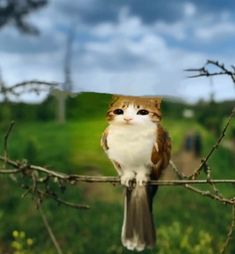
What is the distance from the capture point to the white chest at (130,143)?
2.10ft

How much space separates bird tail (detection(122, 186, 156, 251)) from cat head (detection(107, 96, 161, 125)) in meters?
0.06

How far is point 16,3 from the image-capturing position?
161cm

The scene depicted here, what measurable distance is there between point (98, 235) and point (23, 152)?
31cm

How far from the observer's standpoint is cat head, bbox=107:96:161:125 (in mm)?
635

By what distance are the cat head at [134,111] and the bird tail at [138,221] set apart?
0.20 ft

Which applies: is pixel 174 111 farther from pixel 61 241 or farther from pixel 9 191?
pixel 9 191

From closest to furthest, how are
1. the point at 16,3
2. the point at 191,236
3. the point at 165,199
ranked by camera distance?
1. the point at 16,3
2. the point at 191,236
3. the point at 165,199

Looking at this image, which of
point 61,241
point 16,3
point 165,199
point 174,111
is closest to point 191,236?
point 165,199

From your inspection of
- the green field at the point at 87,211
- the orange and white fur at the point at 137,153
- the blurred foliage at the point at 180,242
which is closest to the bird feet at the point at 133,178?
the orange and white fur at the point at 137,153

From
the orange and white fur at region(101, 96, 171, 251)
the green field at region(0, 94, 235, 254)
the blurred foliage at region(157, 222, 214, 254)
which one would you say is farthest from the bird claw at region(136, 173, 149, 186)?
the green field at region(0, 94, 235, 254)

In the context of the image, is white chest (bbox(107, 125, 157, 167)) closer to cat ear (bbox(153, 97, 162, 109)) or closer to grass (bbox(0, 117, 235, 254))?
cat ear (bbox(153, 97, 162, 109))

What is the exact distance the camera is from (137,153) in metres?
0.66

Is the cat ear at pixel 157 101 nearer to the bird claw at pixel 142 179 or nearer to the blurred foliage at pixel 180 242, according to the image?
the bird claw at pixel 142 179

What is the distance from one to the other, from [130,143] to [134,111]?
0.02 metres
